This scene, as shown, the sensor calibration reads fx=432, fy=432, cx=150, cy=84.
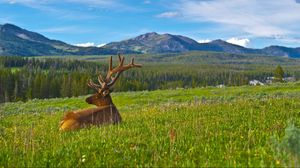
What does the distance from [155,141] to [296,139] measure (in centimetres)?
422

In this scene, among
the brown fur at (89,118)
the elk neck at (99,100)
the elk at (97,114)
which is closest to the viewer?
the brown fur at (89,118)

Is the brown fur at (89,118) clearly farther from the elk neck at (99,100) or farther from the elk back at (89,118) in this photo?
the elk neck at (99,100)

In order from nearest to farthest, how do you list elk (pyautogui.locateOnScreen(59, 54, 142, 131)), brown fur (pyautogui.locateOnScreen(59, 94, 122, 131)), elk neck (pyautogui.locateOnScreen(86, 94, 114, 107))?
brown fur (pyautogui.locateOnScreen(59, 94, 122, 131))
elk (pyautogui.locateOnScreen(59, 54, 142, 131))
elk neck (pyautogui.locateOnScreen(86, 94, 114, 107))

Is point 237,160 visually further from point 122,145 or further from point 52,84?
point 52,84

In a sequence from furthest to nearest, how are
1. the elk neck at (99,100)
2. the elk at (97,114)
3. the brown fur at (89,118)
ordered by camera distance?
the elk neck at (99,100)
the elk at (97,114)
the brown fur at (89,118)

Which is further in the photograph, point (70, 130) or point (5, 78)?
point (5, 78)

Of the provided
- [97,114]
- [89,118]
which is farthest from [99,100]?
[89,118]

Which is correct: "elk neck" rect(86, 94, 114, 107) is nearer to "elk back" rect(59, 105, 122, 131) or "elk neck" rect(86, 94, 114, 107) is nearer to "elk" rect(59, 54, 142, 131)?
"elk" rect(59, 54, 142, 131)

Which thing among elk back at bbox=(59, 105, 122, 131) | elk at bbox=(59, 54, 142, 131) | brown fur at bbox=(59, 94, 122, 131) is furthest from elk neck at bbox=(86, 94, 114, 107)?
elk back at bbox=(59, 105, 122, 131)

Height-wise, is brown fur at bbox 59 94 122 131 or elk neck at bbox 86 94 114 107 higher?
elk neck at bbox 86 94 114 107

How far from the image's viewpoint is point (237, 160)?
745 cm

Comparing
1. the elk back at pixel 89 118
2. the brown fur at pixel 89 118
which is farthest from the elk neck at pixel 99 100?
the elk back at pixel 89 118

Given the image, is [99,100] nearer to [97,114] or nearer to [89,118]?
[97,114]

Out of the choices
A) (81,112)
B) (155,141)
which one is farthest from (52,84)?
(155,141)
